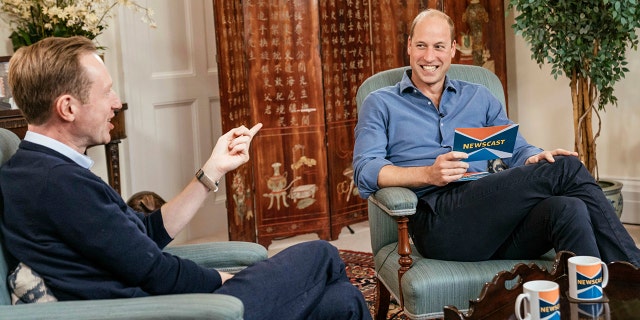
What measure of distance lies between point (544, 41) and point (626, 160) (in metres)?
0.96

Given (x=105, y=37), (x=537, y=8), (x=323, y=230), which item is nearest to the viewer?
(x=537, y=8)

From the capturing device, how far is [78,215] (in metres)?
1.78

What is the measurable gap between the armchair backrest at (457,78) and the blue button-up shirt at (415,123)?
0.37ft

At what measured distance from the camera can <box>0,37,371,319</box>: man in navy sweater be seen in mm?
1791

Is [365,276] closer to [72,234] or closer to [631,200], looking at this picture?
[631,200]

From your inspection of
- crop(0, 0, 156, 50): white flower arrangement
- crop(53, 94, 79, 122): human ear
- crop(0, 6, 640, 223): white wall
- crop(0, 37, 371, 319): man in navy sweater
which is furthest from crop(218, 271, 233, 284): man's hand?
crop(0, 6, 640, 223): white wall

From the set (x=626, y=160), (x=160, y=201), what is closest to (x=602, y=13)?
(x=626, y=160)

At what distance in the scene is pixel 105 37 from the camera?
4.35m

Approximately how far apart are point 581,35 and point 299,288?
255 centimetres

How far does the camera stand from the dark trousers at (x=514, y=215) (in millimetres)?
2535

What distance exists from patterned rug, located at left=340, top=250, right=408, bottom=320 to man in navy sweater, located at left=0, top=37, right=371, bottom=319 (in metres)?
1.35

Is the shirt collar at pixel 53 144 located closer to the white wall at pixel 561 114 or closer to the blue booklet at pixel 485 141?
the blue booklet at pixel 485 141

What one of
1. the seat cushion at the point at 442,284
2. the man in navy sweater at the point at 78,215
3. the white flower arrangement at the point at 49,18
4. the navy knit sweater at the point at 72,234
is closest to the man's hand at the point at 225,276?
the man in navy sweater at the point at 78,215

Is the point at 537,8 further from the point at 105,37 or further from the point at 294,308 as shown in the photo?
the point at 294,308
